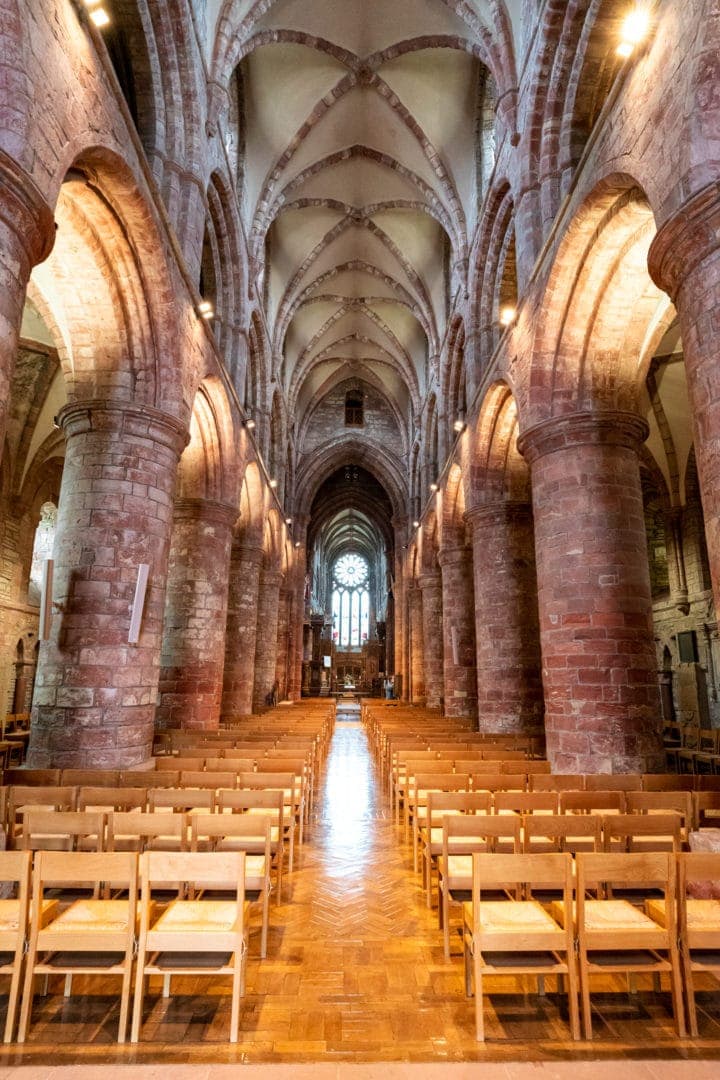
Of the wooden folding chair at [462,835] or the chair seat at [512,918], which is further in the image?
the wooden folding chair at [462,835]

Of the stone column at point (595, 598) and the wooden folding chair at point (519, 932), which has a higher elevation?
the stone column at point (595, 598)

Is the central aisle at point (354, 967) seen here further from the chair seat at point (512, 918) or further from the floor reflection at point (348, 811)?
the chair seat at point (512, 918)

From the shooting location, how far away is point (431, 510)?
70.2ft

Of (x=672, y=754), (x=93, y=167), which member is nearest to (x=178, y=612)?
(x=93, y=167)

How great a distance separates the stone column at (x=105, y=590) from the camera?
7199mm

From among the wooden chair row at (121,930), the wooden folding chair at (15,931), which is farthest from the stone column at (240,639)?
the wooden folding chair at (15,931)

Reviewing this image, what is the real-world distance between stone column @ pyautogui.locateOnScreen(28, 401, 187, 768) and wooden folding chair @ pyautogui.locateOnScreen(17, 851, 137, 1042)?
177 inches

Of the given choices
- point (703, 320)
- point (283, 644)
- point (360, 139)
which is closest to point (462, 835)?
point (703, 320)

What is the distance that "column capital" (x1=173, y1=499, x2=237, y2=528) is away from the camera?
12469 millimetres

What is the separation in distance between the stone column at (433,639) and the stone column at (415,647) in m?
2.64

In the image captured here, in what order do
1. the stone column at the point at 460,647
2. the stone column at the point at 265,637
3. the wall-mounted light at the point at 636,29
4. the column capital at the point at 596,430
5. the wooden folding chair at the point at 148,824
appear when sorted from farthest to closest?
the stone column at the point at 265,637 < the stone column at the point at 460,647 < the column capital at the point at 596,430 < the wall-mounted light at the point at 636,29 < the wooden folding chair at the point at 148,824

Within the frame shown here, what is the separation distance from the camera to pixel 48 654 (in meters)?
7.35

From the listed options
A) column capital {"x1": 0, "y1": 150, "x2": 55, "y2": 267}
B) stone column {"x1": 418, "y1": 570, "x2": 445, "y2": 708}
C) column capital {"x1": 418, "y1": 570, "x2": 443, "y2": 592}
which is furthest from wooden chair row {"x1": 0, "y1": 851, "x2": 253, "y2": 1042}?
column capital {"x1": 418, "y1": 570, "x2": 443, "y2": 592}

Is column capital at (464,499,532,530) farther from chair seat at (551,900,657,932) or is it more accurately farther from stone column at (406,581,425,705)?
stone column at (406,581,425,705)
